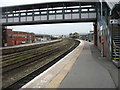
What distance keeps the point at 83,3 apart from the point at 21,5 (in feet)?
39.5

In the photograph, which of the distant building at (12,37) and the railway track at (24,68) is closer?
the railway track at (24,68)

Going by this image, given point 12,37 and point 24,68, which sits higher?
point 12,37

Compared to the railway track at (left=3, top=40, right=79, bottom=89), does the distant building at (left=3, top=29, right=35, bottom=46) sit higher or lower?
higher

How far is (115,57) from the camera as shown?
439 inches

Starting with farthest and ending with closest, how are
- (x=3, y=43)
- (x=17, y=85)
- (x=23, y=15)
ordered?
(x=3, y=43) → (x=23, y=15) → (x=17, y=85)

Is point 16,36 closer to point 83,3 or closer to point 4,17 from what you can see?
point 4,17

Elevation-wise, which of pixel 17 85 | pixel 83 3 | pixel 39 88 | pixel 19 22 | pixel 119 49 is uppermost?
pixel 83 3

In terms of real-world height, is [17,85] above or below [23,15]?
below

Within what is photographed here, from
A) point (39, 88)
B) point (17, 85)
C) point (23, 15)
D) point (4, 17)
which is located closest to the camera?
point (39, 88)

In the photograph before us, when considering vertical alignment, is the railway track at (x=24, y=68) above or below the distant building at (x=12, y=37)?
below

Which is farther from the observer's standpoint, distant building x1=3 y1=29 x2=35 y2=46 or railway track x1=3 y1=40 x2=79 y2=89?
distant building x1=3 y1=29 x2=35 y2=46

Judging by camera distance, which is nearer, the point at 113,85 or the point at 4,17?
the point at 113,85

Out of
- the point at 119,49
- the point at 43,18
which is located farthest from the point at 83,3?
the point at 119,49

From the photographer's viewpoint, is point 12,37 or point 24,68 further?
point 12,37
